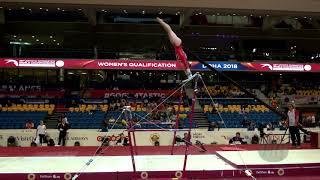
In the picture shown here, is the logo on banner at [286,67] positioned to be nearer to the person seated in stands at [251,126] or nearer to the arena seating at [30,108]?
the person seated in stands at [251,126]

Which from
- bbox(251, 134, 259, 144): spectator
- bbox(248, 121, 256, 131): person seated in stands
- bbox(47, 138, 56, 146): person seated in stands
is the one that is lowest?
bbox(47, 138, 56, 146): person seated in stands

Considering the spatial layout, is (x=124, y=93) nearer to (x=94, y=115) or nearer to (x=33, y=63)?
(x=94, y=115)

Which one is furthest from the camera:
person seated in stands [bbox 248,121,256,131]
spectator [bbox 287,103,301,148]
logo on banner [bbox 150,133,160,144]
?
person seated in stands [bbox 248,121,256,131]

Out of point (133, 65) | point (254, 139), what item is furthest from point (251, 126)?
point (133, 65)

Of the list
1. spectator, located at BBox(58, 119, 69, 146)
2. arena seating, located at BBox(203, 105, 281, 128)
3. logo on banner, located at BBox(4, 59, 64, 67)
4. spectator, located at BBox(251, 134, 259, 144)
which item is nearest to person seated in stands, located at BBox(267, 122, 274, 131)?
arena seating, located at BBox(203, 105, 281, 128)

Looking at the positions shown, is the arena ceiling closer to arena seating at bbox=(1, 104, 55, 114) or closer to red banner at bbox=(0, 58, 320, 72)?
red banner at bbox=(0, 58, 320, 72)

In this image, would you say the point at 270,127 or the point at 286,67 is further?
the point at 286,67

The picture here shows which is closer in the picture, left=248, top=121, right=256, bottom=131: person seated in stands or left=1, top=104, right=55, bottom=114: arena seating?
left=248, top=121, right=256, bottom=131: person seated in stands

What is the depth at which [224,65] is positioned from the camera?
809 inches

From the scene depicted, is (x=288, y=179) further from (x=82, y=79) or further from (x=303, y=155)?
(x=82, y=79)

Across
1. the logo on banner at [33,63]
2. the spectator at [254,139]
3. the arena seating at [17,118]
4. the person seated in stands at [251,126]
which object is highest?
the logo on banner at [33,63]

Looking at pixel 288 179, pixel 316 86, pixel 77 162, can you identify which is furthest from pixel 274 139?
pixel 316 86

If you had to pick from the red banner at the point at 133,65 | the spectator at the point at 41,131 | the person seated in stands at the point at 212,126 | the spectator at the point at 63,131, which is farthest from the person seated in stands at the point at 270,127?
the spectator at the point at 41,131

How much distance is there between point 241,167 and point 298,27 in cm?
2376
